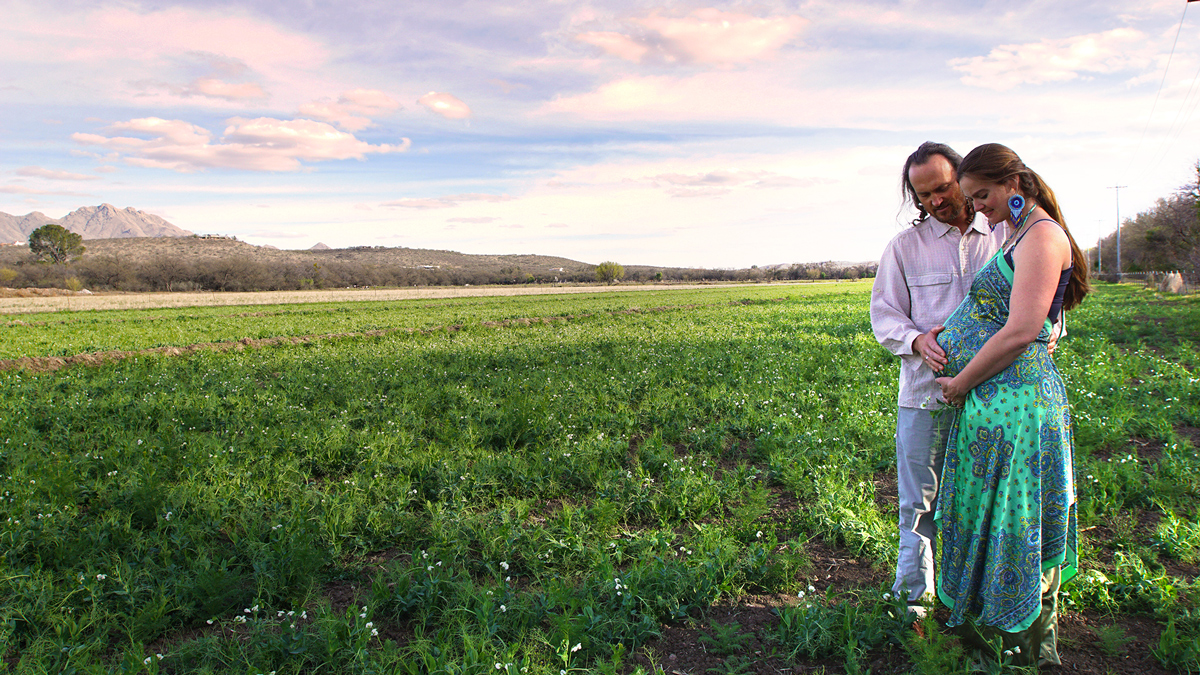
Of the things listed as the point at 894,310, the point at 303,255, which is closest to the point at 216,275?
the point at 303,255

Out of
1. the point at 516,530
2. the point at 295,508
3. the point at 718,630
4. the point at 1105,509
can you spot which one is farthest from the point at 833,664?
the point at 295,508

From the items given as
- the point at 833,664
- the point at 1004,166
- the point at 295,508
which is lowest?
the point at 833,664

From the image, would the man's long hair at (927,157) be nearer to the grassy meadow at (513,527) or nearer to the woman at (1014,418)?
the woman at (1014,418)

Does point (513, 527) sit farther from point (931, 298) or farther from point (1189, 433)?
point (1189, 433)

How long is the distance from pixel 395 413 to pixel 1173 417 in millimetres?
10596

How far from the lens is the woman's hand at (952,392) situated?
2.92m

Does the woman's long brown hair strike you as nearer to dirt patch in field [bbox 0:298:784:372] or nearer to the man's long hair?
the man's long hair

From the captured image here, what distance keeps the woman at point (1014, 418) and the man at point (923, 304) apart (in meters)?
0.22

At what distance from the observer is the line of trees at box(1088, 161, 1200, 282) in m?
36.8

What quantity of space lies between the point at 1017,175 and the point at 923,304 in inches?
32.3

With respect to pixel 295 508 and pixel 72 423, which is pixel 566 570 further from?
pixel 72 423

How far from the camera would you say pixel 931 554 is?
3.48 metres

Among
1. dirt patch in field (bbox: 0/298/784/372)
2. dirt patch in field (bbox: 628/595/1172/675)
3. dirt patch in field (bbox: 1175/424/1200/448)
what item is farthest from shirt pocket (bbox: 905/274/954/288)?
dirt patch in field (bbox: 0/298/784/372)

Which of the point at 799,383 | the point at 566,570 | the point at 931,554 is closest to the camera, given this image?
the point at 931,554
